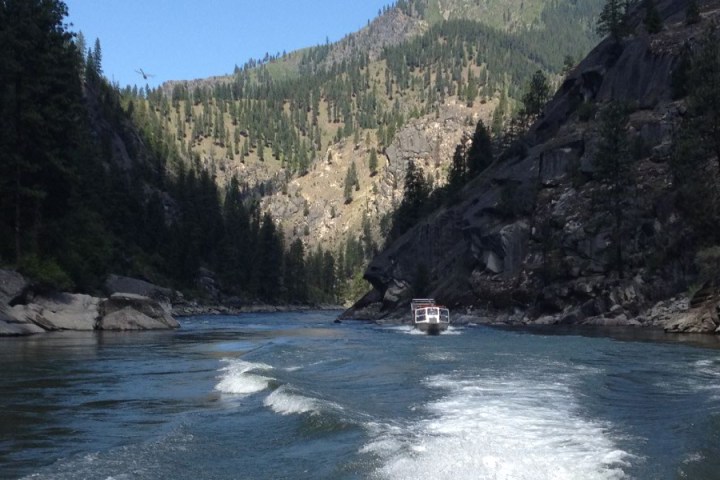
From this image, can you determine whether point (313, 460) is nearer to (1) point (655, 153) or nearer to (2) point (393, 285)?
(1) point (655, 153)

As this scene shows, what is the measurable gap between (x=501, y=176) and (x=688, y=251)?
1316 inches

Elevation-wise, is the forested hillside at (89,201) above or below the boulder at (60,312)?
above

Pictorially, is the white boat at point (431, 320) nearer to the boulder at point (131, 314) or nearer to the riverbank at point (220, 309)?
the boulder at point (131, 314)

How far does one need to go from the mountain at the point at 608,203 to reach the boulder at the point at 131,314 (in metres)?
34.4

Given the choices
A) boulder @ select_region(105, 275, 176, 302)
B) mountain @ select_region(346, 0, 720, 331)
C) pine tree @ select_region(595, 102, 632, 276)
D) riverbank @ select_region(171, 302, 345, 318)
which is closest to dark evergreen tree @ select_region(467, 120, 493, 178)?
mountain @ select_region(346, 0, 720, 331)

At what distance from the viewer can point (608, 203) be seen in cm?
6294

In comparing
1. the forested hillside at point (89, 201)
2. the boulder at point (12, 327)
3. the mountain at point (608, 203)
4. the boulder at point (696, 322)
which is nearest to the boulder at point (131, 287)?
the forested hillside at point (89, 201)

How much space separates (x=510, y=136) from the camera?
129m

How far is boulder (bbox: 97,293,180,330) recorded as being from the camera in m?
52.0

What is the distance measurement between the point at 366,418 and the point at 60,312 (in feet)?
129

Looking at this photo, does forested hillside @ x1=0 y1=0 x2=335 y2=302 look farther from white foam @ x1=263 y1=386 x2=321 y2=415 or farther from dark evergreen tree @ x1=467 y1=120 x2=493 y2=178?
dark evergreen tree @ x1=467 y1=120 x2=493 y2=178

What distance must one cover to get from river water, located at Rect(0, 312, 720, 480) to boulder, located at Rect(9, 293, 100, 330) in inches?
644

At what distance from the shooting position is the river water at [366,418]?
11195 millimetres

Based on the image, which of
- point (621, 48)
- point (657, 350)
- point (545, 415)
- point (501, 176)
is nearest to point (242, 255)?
point (501, 176)
